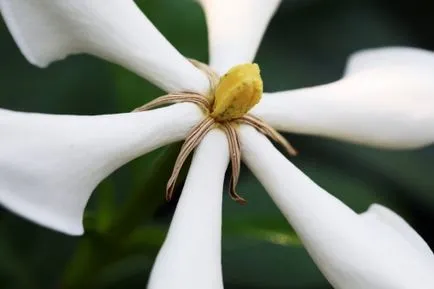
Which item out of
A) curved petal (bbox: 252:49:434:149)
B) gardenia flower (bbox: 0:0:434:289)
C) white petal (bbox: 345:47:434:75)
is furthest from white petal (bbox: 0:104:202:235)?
white petal (bbox: 345:47:434:75)

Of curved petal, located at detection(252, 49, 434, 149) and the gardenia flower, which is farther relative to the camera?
curved petal, located at detection(252, 49, 434, 149)

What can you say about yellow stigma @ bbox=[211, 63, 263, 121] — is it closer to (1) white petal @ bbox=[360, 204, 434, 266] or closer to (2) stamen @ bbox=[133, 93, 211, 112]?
(2) stamen @ bbox=[133, 93, 211, 112]

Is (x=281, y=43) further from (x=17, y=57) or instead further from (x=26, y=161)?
(x=26, y=161)

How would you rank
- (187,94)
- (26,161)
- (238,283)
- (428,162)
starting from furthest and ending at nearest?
1. (428,162)
2. (238,283)
3. (187,94)
4. (26,161)

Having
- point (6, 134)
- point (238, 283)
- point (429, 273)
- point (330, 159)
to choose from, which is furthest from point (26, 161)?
point (330, 159)

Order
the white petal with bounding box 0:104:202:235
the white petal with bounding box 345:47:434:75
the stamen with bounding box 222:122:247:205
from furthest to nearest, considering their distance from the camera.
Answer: the white petal with bounding box 345:47:434:75 → the stamen with bounding box 222:122:247:205 → the white petal with bounding box 0:104:202:235

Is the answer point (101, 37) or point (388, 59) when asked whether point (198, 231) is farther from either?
point (388, 59)

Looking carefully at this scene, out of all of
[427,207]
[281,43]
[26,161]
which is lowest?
[26,161]
